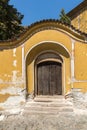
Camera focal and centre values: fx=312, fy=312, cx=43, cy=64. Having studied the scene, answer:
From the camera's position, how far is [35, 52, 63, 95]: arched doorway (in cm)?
1441

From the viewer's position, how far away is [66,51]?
1384 centimetres

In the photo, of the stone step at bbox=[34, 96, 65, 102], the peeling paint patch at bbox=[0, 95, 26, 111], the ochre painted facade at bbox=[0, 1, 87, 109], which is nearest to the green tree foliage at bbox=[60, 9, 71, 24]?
the ochre painted facade at bbox=[0, 1, 87, 109]

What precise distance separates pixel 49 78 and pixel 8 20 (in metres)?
9.36

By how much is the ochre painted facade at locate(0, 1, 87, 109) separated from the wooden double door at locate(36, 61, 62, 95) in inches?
10.0

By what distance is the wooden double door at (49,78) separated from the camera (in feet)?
47.4

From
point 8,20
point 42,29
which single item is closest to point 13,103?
point 42,29

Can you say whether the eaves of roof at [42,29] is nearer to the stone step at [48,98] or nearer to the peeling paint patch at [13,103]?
the peeling paint patch at [13,103]

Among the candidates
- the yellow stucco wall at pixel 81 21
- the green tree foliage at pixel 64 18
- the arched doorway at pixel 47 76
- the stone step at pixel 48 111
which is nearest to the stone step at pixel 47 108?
the stone step at pixel 48 111

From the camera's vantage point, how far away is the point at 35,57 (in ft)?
47.1

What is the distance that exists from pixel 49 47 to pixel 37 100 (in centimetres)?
247

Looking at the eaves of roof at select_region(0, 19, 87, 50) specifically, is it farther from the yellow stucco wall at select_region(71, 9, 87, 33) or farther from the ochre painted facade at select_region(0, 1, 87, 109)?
the yellow stucco wall at select_region(71, 9, 87, 33)

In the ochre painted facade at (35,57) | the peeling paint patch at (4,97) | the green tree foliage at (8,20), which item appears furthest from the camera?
the green tree foliage at (8,20)

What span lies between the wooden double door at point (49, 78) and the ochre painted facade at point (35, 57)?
0.25 m

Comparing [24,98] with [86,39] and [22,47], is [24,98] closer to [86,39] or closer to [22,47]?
[22,47]
